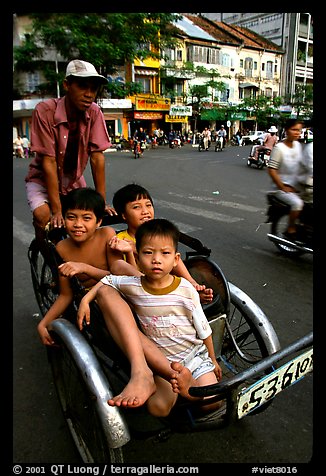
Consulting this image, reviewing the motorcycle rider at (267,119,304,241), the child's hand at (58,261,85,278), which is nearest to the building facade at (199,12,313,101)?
the motorcycle rider at (267,119,304,241)

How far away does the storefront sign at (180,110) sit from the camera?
35438 millimetres

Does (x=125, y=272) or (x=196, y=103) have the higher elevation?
(x=196, y=103)

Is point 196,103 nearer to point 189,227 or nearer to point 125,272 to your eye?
point 189,227

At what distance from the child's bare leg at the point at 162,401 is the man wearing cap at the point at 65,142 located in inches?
54.2

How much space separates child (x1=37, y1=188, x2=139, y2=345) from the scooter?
293 cm

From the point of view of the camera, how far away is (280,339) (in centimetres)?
296

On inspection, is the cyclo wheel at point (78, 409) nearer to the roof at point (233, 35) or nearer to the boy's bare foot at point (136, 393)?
the boy's bare foot at point (136, 393)

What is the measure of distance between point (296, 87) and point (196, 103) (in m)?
14.9

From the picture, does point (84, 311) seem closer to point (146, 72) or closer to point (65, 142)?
point (65, 142)

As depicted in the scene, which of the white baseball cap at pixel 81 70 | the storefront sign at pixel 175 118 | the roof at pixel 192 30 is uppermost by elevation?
the roof at pixel 192 30

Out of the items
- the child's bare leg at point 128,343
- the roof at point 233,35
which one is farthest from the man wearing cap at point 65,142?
the roof at point 233,35

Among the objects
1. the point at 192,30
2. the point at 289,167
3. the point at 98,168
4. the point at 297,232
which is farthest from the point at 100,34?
the point at 192,30

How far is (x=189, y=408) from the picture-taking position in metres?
1.71
